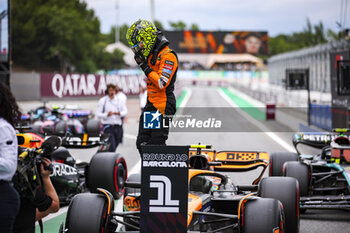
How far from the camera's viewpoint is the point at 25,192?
4.79 metres

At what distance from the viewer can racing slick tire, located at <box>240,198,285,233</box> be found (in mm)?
5203

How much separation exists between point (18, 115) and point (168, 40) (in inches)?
62.5

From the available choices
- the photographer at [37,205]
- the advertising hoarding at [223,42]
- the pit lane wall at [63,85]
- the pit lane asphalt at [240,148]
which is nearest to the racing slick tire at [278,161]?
the pit lane asphalt at [240,148]

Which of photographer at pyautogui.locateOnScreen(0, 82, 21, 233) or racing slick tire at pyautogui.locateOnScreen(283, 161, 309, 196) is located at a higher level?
photographer at pyautogui.locateOnScreen(0, 82, 21, 233)

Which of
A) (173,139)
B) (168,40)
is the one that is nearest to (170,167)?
(173,139)

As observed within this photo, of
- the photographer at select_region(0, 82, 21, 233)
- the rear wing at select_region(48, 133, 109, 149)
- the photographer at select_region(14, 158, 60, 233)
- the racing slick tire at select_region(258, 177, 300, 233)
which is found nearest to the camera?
the photographer at select_region(0, 82, 21, 233)

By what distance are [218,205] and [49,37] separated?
72389mm

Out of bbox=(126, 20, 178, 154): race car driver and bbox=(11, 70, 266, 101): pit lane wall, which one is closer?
bbox=(126, 20, 178, 154): race car driver

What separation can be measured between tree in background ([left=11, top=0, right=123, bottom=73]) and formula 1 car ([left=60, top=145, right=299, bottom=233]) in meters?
60.7

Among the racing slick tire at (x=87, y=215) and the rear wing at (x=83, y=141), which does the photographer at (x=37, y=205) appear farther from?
the rear wing at (x=83, y=141)

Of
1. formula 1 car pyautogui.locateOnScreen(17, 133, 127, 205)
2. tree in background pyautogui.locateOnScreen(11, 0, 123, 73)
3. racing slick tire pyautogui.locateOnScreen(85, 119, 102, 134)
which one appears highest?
tree in background pyautogui.locateOnScreen(11, 0, 123, 73)

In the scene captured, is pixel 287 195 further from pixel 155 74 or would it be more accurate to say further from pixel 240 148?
pixel 155 74

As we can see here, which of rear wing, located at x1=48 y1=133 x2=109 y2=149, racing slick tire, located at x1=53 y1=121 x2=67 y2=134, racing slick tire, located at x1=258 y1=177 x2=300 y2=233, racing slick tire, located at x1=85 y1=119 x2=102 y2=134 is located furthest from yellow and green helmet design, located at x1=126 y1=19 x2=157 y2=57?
racing slick tire, located at x1=85 y1=119 x2=102 y2=134

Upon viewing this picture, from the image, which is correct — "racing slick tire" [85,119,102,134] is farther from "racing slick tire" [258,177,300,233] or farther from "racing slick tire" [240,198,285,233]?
"racing slick tire" [240,198,285,233]
